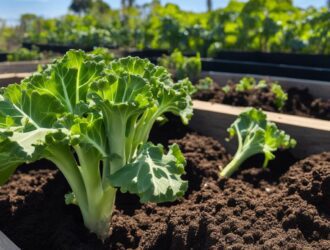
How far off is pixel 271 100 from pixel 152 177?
2.42 metres

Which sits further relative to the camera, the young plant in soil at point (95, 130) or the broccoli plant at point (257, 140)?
the broccoli plant at point (257, 140)

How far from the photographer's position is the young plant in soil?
183 cm

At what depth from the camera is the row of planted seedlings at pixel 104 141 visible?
1.84 metres

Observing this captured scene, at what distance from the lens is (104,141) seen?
203 cm

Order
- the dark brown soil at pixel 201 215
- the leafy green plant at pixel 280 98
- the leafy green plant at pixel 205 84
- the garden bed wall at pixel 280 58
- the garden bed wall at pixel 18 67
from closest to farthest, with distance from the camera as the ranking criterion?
1. the dark brown soil at pixel 201 215
2. the leafy green plant at pixel 280 98
3. the leafy green plant at pixel 205 84
4. the garden bed wall at pixel 280 58
5. the garden bed wall at pixel 18 67

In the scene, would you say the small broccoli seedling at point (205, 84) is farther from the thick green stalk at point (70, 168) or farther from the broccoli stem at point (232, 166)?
the thick green stalk at point (70, 168)

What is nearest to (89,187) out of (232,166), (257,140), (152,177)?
(152,177)

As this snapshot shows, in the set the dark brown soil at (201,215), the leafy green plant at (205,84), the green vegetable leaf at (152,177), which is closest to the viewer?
the green vegetable leaf at (152,177)

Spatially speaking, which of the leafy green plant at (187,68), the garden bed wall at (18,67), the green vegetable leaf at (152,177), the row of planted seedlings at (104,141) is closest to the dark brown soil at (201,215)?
the row of planted seedlings at (104,141)

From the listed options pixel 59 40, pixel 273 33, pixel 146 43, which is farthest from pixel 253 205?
pixel 59 40

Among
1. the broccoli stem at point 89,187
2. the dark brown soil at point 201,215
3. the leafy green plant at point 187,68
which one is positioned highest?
the leafy green plant at point 187,68

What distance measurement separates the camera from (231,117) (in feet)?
10.8

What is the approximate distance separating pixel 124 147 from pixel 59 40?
457 inches

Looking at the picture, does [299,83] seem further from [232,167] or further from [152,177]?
[152,177]
